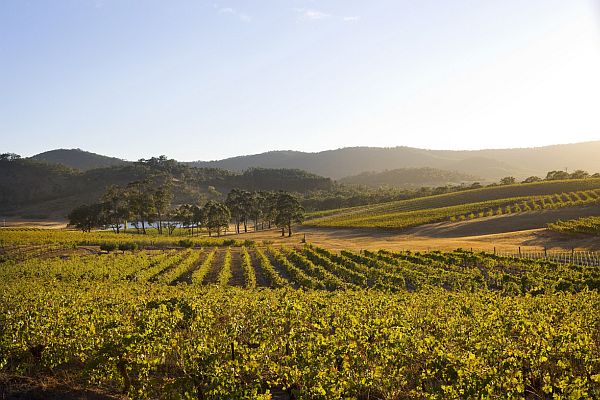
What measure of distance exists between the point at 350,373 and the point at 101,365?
20.7 feet

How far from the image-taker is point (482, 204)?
342 feet

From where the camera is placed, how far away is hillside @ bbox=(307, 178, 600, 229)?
3546 inches

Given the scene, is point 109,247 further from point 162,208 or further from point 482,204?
point 482,204

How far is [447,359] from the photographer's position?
10070 millimetres

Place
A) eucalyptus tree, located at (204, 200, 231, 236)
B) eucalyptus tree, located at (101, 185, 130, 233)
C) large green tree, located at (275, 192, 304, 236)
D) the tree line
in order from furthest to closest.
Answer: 1. eucalyptus tree, located at (101, 185, 130, 233)
2. eucalyptus tree, located at (204, 200, 231, 236)
3. the tree line
4. large green tree, located at (275, 192, 304, 236)

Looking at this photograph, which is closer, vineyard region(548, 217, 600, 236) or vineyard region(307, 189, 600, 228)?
vineyard region(548, 217, 600, 236)

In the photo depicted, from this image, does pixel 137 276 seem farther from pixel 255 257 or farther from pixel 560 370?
pixel 560 370

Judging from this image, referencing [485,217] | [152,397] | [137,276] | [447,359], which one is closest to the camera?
[447,359]

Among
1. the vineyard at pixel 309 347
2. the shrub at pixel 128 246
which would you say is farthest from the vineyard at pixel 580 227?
the shrub at pixel 128 246

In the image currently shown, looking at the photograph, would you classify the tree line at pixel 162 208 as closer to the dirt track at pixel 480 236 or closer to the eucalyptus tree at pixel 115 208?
the eucalyptus tree at pixel 115 208

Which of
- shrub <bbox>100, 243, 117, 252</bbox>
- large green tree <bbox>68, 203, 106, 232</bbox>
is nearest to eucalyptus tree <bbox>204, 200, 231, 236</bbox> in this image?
large green tree <bbox>68, 203, 106, 232</bbox>

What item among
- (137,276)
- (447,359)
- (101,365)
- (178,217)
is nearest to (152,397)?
(101,365)

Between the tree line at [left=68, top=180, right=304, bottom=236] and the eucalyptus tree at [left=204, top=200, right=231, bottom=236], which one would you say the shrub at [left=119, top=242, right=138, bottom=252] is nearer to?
the tree line at [left=68, top=180, right=304, bottom=236]

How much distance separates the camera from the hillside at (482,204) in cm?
9006
